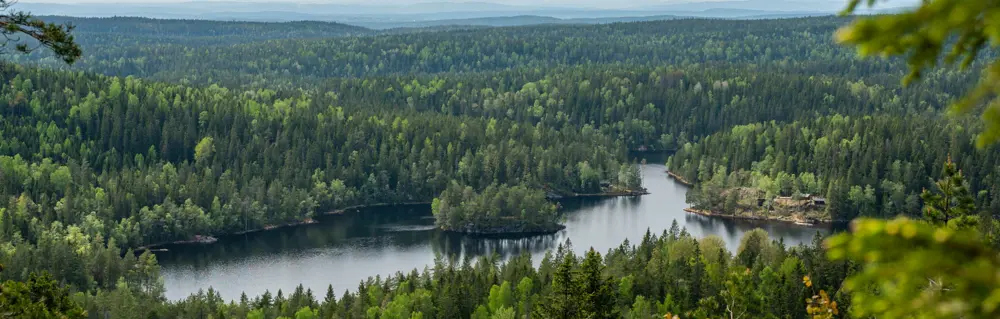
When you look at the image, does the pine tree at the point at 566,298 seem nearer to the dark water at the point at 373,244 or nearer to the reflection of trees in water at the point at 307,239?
the dark water at the point at 373,244

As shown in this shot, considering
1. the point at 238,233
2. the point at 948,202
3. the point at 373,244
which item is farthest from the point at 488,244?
the point at 948,202

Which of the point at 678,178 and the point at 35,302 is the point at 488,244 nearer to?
the point at 678,178

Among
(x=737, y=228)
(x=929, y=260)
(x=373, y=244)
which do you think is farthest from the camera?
(x=737, y=228)

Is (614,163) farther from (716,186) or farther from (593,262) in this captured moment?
(593,262)

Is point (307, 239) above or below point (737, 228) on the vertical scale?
above

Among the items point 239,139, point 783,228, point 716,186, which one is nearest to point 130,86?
point 239,139

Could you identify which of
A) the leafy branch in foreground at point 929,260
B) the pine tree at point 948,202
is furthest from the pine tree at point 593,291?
the leafy branch in foreground at point 929,260
